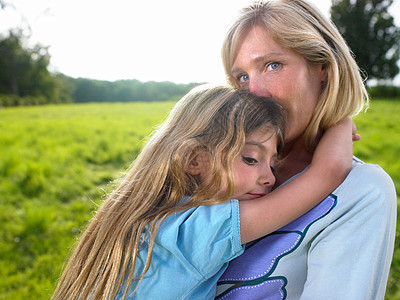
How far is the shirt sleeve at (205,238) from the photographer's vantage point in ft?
4.20

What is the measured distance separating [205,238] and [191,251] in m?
0.08

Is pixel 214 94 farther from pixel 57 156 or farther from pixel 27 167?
pixel 57 156

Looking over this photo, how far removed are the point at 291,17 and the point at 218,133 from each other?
2.18 feet

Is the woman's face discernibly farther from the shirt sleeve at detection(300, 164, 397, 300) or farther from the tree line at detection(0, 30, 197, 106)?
the tree line at detection(0, 30, 197, 106)

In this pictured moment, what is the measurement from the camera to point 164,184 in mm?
1564


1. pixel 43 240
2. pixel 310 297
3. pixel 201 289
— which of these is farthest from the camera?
pixel 43 240

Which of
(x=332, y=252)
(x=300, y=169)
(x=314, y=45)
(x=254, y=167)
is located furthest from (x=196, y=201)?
(x=314, y=45)

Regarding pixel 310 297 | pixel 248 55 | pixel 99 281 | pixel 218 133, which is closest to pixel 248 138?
pixel 218 133

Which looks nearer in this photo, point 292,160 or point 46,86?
point 292,160

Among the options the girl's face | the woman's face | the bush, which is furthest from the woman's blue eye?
the bush

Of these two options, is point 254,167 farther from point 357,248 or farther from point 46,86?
point 46,86

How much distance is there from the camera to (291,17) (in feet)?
5.43

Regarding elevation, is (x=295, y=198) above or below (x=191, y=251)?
above

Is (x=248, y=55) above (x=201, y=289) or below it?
above
